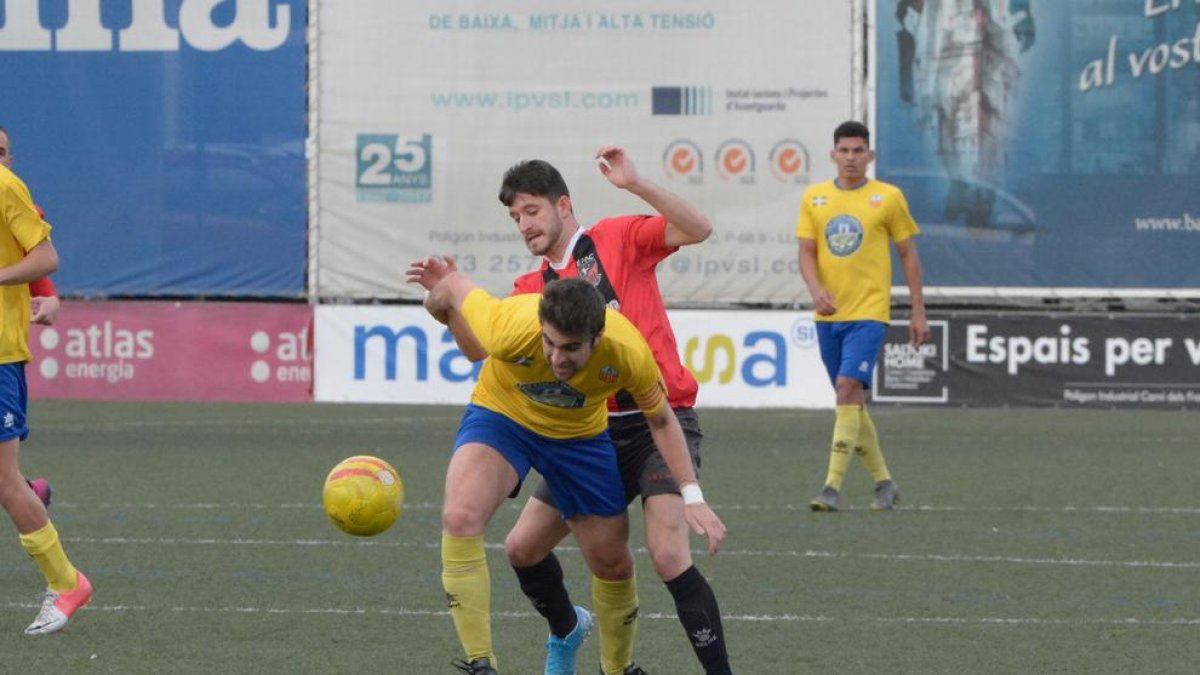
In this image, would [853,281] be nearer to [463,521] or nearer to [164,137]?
[463,521]

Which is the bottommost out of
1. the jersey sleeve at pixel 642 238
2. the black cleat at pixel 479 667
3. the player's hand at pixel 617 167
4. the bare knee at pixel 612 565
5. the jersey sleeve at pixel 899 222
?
the black cleat at pixel 479 667

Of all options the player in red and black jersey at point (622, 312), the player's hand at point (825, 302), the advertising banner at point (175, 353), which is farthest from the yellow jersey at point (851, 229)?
the advertising banner at point (175, 353)

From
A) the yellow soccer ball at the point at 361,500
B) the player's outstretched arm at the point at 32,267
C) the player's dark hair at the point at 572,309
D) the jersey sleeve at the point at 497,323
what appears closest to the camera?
the player's dark hair at the point at 572,309

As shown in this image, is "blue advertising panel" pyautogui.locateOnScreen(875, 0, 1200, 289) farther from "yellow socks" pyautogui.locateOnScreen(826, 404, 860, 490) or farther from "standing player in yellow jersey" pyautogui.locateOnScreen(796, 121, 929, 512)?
"yellow socks" pyautogui.locateOnScreen(826, 404, 860, 490)

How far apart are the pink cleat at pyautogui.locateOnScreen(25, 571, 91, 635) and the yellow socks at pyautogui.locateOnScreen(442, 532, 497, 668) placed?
2.03 meters

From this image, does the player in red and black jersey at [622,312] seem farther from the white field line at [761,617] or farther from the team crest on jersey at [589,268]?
the white field line at [761,617]

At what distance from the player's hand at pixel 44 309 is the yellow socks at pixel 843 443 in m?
4.92

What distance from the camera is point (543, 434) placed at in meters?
6.89

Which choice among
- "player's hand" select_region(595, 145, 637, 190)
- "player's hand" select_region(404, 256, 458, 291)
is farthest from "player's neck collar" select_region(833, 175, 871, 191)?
"player's hand" select_region(404, 256, 458, 291)

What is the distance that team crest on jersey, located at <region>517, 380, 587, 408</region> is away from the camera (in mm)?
6695

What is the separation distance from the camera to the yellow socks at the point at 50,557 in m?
8.05

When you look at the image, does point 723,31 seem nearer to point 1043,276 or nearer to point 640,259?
point 1043,276

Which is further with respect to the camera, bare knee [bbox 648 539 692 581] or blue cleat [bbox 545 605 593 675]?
blue cleat [bbox 545 605 593 675]

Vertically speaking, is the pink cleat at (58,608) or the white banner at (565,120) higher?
the white banner at (565,120)
